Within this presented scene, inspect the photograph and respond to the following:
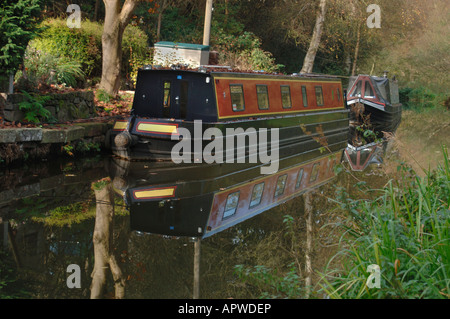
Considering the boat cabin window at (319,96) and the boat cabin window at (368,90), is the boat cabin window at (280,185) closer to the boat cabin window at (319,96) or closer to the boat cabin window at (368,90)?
the boat cabin window at (319,96)

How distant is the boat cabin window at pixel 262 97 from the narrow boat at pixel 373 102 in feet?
26.6

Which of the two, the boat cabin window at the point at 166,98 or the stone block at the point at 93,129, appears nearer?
the stone block at the point at 93,129

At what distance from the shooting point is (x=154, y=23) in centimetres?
2223

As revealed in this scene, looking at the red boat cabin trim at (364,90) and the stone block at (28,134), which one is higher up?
the red boat cabin trim at (364,90)

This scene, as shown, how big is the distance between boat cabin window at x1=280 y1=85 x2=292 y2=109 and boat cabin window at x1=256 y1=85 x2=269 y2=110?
94 centimetres

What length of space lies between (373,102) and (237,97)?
10.7 metres

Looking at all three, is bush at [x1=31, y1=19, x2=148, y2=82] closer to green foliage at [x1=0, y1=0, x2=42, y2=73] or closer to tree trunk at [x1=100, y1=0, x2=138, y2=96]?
tree trunk at [x1=100, y1=0, x2=138, y2=96]

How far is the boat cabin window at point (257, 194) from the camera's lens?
8.26 metres

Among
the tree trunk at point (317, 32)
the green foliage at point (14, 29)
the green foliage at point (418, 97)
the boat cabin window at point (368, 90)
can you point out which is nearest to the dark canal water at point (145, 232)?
the green foliage at point (14, 29)

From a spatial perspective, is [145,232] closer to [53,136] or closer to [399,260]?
[399,260]

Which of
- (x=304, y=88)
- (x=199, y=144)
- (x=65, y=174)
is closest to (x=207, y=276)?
(x=65, y=174)

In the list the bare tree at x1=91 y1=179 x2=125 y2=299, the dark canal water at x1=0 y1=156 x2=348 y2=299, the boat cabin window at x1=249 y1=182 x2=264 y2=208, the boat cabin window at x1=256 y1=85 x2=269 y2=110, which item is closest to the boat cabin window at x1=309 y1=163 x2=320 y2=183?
the dark canal water at x1=0 y1=156 x2=348 y2=299

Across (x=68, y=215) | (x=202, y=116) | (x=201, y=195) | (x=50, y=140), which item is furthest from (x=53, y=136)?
(x=68, y=215)

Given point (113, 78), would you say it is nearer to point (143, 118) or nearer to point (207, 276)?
point (143, 118)
